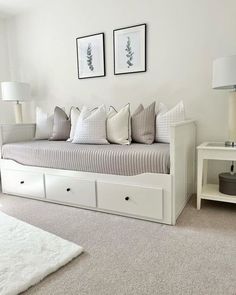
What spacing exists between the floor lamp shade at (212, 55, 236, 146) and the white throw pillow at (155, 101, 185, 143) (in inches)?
13.8

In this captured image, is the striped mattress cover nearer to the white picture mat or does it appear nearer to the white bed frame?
the white bed frame

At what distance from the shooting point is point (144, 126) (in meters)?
2.16

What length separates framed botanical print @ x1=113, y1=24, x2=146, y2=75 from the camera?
2.41 metres

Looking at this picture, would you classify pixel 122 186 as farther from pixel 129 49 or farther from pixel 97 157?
pixel 129 49

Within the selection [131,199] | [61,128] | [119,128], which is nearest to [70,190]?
[131,199]

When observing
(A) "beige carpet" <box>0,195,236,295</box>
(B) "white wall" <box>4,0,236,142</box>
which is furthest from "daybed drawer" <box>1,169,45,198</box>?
(B) "white wall" <box>4,0,236,142</box>

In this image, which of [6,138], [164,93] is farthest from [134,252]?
[6,138]

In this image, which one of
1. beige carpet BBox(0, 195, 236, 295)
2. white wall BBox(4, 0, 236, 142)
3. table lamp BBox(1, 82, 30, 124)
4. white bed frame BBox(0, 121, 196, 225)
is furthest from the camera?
table lamp BBox(1, 82, 30, 124)

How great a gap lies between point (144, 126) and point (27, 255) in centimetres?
141

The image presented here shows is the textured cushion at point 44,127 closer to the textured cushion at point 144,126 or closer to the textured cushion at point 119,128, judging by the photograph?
the textured cushion at point 119,128

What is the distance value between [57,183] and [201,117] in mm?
1516

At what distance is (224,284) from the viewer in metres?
1.08

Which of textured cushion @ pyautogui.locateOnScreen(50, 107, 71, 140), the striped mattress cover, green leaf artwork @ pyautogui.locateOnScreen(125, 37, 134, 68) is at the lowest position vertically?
the striped mattress cover

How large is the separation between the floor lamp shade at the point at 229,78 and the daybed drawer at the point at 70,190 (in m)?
1.22
